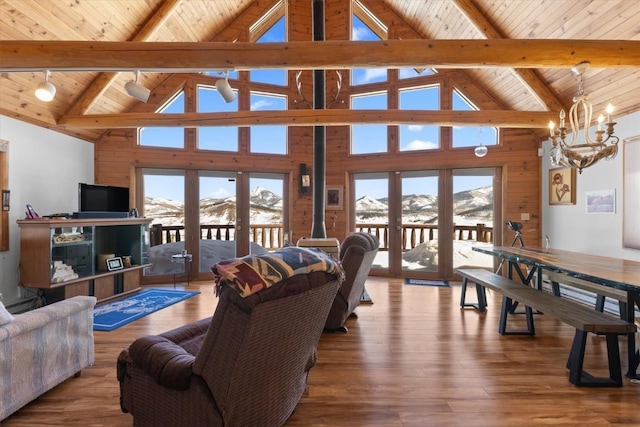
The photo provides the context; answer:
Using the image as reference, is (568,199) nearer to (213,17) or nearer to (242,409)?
(242,409)

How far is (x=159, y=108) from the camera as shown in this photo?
5.64 metres

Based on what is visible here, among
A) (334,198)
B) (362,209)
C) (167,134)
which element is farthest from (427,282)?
(167,134)

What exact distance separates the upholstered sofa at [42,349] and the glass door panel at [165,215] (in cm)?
351

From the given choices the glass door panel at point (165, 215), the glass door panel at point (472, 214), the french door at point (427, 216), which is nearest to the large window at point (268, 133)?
the glass door panel at point (165, 215)

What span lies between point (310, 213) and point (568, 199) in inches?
169

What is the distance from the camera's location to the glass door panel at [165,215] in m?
5.72

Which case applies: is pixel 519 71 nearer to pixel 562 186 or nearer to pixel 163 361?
pixel 562 186

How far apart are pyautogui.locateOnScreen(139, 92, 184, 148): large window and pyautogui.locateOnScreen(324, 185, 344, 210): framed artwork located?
2913 mm

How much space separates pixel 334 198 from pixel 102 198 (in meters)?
3.91

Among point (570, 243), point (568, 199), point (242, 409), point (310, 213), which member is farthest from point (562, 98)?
point (242, 409)

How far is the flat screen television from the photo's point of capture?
4434mm

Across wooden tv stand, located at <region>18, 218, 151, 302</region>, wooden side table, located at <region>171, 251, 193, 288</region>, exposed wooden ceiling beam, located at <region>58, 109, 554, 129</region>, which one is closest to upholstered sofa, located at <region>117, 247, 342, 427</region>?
wooden tv stand, located at <region>18, 218, 151, 302</region>

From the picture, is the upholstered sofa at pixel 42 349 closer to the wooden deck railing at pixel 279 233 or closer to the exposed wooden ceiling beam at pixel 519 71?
the wooden deck railing at pixel 279 233

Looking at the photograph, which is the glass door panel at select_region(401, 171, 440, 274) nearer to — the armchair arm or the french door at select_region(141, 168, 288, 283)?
the french door at select_region(141, 168, 288, 283)
